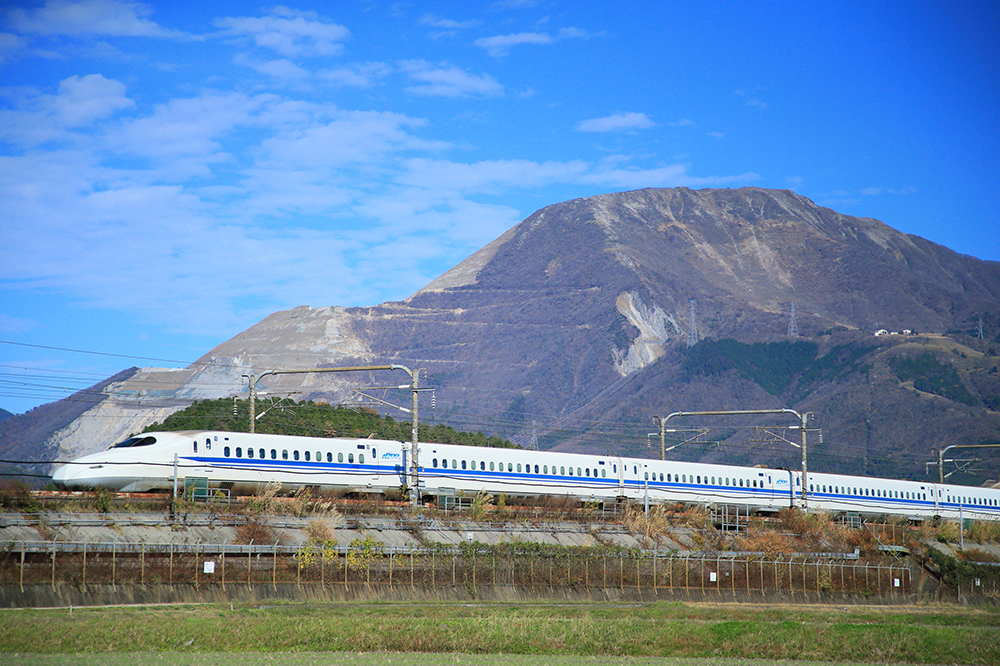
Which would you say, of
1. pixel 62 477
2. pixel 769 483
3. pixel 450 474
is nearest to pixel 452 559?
pixel 450 474

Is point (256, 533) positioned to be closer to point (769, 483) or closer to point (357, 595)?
point (357, 595)

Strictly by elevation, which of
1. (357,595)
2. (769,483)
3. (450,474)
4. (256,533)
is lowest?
(357,595)

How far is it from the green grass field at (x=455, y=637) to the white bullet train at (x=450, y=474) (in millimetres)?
11175

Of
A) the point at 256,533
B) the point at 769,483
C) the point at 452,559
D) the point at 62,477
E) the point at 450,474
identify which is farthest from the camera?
the point at 769,483

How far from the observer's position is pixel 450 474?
2104 inches

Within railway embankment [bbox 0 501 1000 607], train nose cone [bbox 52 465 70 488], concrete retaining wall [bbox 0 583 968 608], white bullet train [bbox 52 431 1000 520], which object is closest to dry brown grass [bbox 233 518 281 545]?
railway embankment [bbox 0 501 1000 607]

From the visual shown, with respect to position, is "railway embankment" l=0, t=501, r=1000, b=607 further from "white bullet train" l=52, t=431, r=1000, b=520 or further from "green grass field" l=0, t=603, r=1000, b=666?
"white bullet train" l=52, t=431, r=1000, b=520

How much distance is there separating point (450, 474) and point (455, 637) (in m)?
22.9

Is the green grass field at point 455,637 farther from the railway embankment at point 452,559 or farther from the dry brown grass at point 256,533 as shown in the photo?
the dry brown grass at point 256,533

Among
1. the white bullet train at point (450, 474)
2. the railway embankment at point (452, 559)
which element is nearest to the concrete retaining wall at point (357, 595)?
the railway embankment at point (452, 559)

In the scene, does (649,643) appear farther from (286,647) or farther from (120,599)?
(120,599)

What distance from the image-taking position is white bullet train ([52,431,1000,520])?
42406mm

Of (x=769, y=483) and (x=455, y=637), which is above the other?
(x=769, y=483)

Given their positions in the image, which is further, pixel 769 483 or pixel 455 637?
pixel 769 483
